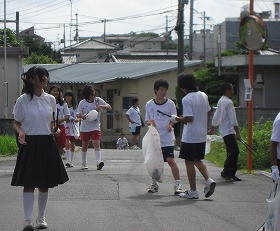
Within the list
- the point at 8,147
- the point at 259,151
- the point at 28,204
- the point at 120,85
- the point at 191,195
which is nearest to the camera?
the point at 28,204

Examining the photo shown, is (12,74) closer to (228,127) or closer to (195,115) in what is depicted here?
(228,127)

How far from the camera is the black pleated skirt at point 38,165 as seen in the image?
7.86 m

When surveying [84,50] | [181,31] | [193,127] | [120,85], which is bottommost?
[193,127]

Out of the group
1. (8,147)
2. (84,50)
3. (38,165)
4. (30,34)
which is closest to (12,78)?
(8,147)

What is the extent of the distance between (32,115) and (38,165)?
57 cm

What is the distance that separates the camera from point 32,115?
7.96 meters

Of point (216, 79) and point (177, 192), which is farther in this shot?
point (216, 79)

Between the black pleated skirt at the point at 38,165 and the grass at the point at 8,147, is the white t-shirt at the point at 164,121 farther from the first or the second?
the grass at the point at 8,147

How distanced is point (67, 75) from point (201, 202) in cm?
3730

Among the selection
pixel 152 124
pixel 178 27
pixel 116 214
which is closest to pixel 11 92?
pixel 178 27

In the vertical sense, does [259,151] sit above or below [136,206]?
above

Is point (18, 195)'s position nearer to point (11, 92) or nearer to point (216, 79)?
point (11, 92)

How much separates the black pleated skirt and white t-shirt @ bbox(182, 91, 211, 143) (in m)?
2.86

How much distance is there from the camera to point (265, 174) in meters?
13.7
